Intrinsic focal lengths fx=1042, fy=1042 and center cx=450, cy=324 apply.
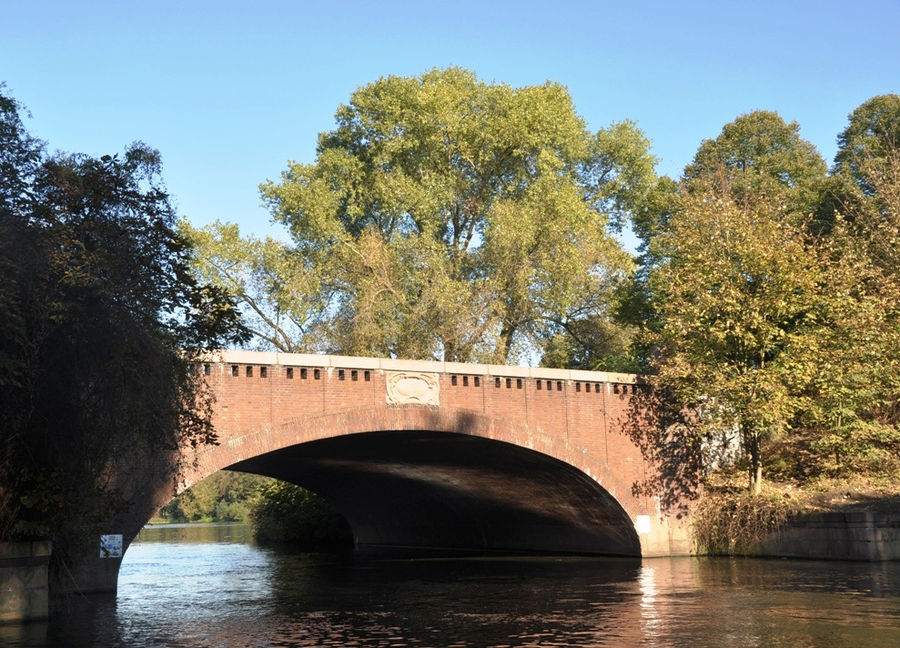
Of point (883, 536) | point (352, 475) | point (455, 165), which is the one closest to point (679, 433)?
point (883, 536)

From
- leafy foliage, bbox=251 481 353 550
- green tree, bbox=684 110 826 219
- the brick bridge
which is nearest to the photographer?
the brick bridge

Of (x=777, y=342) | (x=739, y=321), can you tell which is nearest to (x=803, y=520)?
(x=777, y=342)

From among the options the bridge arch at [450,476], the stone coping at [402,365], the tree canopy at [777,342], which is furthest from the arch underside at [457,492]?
the tree canopy at [777,342]

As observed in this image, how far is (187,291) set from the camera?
611 inches

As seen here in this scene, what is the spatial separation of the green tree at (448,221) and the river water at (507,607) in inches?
307

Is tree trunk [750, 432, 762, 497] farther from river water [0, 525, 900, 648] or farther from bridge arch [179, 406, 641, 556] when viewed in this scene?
bridge arch [179, 406, 641, 556]

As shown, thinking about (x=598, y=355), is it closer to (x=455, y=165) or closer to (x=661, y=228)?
(x=661, y=228)

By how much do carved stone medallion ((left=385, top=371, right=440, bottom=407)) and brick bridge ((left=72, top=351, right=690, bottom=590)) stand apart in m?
0.03

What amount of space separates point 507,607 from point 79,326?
27.8ft

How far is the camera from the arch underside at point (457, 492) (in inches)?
1050

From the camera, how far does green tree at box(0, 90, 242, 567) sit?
45.0 feet

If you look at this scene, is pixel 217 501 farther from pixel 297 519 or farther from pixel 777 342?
pixel 777 342

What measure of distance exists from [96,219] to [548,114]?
23434 millimetres

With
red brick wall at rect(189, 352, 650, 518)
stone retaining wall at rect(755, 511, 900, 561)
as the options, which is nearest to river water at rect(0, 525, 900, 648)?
stone retaining wall at rect(755, 511, 900, 561)
